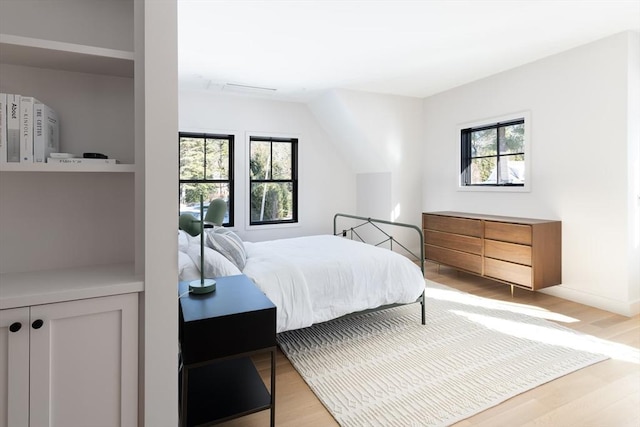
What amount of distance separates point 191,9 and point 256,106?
261 centimetres

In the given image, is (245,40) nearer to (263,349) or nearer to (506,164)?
(263,349)

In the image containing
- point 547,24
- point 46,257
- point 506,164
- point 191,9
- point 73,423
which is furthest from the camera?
point 506,164

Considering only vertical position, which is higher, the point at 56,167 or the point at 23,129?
the point at 23,129

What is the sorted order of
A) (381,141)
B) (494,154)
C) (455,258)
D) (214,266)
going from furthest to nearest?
(381,141) → (494,154) → (455,258) → (214,266)

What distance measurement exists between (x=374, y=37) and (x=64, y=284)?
128 inches

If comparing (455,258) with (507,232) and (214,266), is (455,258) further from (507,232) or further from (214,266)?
(214,266)

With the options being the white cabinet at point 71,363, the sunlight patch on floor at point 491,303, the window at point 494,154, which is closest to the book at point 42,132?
the white cabinet at point 71,363

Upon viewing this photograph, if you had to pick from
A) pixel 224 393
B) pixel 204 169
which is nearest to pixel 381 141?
pixel 204 169

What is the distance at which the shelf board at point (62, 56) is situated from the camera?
126 cm

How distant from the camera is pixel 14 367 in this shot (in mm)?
1202

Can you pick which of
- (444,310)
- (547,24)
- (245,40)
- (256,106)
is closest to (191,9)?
(245,40)

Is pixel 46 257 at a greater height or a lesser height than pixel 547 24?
lesser

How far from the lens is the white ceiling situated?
2.88 m

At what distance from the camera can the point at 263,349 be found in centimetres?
171
